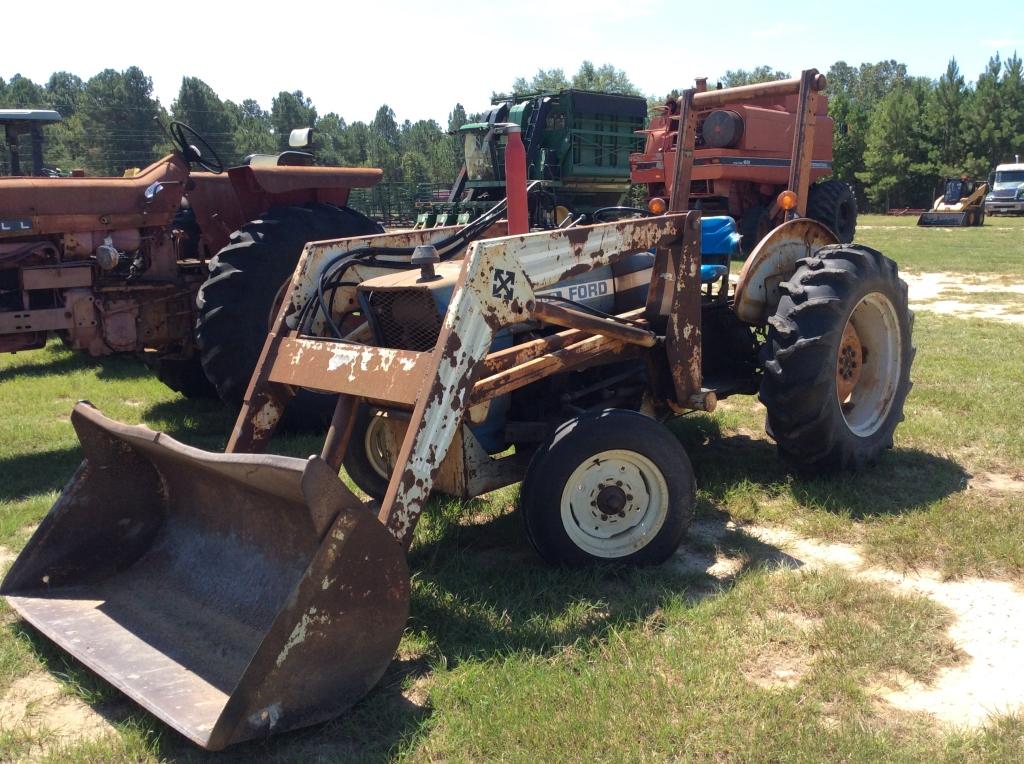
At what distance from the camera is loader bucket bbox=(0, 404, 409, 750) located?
250 cm

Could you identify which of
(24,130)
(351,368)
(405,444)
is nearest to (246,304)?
Result: (351,368)

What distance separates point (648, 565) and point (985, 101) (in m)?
49.3

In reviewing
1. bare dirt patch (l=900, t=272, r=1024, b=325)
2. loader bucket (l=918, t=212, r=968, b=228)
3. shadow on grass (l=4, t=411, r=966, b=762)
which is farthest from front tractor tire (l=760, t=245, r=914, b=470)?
loader bucket (l=918, t=212, r=968, b=228)

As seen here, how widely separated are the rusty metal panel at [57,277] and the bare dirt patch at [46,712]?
354cm

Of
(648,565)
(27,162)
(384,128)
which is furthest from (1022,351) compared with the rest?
(384,128)

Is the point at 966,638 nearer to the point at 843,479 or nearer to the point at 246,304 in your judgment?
the point at 843,479

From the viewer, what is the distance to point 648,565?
3.54 m

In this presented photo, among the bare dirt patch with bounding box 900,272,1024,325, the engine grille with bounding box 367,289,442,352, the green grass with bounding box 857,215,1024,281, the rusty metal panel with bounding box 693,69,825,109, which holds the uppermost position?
the rusty metal panel with bounding box 693,69,825,109

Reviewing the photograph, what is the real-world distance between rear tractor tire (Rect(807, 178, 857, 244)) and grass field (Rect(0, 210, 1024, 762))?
7.48 metres

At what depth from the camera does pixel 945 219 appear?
29.7 metres

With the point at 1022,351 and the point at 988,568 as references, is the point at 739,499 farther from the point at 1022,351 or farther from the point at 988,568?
the point at 1022,351

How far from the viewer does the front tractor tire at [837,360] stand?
420 centimetres

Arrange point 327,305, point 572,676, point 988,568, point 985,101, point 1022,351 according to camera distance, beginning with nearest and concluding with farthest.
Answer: point 572,676 → point 988,568 → point 327,305 → point 1022,351 → point 985,101

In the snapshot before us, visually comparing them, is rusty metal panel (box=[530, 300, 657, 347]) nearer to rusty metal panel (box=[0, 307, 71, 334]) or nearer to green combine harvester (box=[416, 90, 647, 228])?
rusty metal panel (box=[0, 307, 71, 334])
